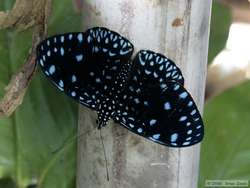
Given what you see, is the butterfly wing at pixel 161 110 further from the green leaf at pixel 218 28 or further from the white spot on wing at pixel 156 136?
the green leaf at pixel 218 28

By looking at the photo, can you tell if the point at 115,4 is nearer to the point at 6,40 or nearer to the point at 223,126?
the point at 6,40

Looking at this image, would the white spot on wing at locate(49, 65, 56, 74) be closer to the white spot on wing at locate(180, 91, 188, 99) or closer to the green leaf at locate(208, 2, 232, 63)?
the white spot on wing at locate(180, 91, 188, 99)

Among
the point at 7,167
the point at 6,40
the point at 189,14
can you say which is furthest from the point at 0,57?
the point at 189,14

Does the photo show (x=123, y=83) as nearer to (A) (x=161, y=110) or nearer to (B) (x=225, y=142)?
(A) (x=161, y=110)

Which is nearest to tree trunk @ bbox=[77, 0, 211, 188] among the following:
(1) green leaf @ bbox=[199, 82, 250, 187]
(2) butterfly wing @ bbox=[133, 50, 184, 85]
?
(2) butterfly wing @ bbox=[133, 50, 184, 85]

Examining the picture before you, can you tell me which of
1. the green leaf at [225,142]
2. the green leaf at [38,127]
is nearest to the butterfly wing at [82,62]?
the green leaf at [38,127]

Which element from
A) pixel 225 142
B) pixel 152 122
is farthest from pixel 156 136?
pixel 225 142
